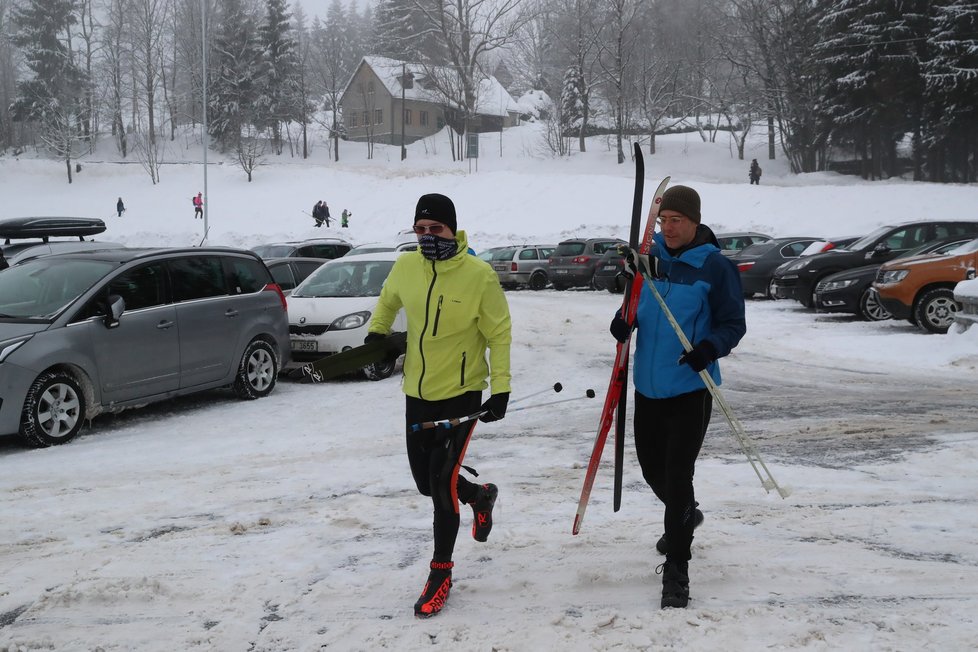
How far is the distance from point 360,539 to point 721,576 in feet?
6.62

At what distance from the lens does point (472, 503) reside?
14.6 ft

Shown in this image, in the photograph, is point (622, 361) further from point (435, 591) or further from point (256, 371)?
point (256, 371)

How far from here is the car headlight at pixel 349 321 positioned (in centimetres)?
1135

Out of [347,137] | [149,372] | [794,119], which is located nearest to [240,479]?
[149,372]

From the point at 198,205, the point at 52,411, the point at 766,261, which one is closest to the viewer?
the point at 52,411

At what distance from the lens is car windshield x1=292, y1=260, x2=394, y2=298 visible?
40.1 feet

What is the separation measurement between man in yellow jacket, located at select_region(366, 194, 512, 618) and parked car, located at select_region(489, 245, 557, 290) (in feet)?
81.8

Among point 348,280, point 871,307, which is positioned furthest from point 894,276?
point 348,280

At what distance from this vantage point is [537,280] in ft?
96.4

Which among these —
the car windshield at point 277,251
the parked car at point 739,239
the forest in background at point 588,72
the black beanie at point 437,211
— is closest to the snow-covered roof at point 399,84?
the forest in background at point 588,72

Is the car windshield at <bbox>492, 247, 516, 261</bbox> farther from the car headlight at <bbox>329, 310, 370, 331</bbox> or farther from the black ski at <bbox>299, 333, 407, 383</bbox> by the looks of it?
the black ski at <bbox>299, 333, 407, 383</bbox>

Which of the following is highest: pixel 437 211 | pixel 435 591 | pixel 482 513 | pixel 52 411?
pixel 437 211

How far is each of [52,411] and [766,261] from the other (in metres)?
17.4

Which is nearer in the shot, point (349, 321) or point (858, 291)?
point (349, 321)
